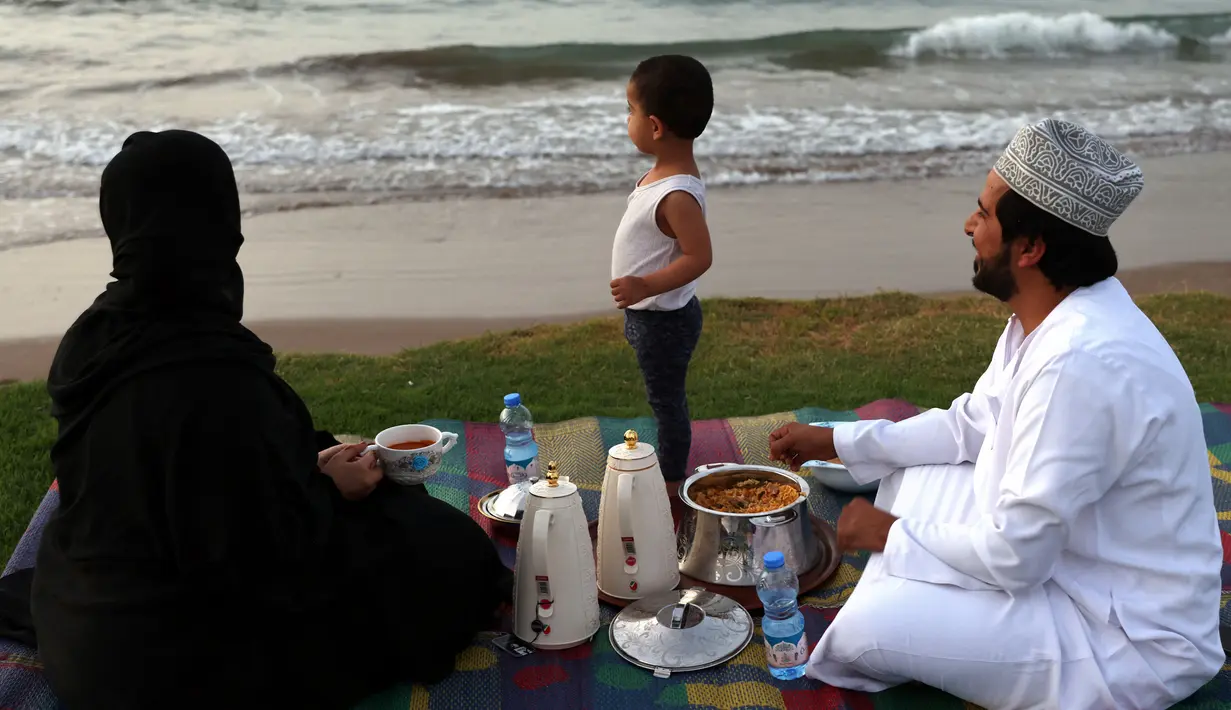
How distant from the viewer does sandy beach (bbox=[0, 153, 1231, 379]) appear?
628 cm

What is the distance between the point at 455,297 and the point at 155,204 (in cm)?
437

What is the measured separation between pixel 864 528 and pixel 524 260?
4746 millimetres

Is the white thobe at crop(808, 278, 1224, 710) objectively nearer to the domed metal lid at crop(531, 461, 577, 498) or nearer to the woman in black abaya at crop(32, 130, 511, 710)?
the domed metal lid at crop(531, 461, 577, 498)

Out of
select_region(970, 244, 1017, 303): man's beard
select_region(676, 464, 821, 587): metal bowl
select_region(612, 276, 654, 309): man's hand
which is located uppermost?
select_region(970, 244, 1017, 303): man's beard

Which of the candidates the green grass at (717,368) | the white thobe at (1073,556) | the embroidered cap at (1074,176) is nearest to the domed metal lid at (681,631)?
the white thobe at (1073,556)

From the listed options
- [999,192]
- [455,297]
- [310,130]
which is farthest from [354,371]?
[310,130]

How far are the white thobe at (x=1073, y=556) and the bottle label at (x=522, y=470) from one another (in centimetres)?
130

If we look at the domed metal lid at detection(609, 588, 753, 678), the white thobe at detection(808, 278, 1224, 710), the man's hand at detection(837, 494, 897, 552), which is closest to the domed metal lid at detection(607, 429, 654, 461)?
the domed metal lid at detection(609, 588, 753, 678)

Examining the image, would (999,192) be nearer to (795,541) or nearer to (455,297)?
(795,541)

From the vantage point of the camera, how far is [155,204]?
2.24m

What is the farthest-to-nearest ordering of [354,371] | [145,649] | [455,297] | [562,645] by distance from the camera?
[455,297], [354,371], [562,645], [145,649]

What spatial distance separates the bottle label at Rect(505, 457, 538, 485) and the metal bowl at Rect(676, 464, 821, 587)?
0.65 m

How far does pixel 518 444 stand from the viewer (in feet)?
12.2

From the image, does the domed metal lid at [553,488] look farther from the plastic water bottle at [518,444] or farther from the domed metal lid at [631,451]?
the plastic water bottle at [518,444]
